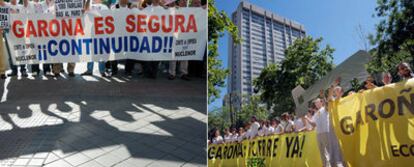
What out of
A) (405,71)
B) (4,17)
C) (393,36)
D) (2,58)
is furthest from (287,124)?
(393,36)

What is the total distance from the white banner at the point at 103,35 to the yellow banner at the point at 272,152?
8.87 feet

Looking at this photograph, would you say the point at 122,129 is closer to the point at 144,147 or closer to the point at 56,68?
the point at 144,147

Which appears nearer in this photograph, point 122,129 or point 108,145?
point 108,145

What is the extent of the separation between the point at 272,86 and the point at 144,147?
26180 mm

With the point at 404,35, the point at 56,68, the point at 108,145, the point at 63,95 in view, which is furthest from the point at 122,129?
the point at 404,35

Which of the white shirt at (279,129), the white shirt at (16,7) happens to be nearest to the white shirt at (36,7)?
the white shirt at (16,7)

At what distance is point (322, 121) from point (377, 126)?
125 cm

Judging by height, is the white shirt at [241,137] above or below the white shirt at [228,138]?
above

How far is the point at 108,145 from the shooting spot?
6.02 m

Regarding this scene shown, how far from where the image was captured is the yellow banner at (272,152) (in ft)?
24.2

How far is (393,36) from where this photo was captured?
1950cm

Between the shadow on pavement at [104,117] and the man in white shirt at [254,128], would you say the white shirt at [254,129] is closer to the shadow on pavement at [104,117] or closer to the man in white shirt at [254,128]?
the man in white shirt at [254,128]

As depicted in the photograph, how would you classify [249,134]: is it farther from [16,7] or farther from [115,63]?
[16,7]

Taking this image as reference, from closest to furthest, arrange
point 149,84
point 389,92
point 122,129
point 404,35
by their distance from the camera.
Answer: point 389,92 < point 122,129 < point 149,84 < point 404,35
